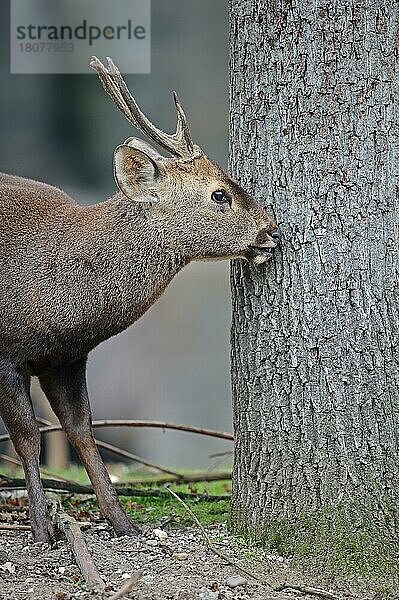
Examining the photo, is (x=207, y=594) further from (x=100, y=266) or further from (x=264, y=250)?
(x=100, y=266)

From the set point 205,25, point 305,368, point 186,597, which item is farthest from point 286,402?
point 205,25

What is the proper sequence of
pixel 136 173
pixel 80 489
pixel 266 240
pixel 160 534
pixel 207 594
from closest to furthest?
pixel 207 594, pixel 266 240, pixel 136 173, pixel 160 534, pixel 80 489

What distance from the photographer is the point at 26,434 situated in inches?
211

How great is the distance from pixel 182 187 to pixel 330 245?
82 cm

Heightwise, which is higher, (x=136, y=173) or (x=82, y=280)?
(x=136, y=173)

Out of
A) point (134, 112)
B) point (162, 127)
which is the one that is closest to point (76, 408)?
point (134, 112)

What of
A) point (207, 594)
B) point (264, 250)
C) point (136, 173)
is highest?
point (136, 173)

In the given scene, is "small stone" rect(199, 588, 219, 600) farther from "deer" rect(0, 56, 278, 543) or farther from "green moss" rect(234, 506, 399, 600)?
"deer" rect(0, 56, 278, 543)

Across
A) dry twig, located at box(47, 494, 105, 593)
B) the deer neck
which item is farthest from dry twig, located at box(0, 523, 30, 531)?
the deer neck

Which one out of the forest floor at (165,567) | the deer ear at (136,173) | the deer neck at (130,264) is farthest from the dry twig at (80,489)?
the deer ear at (136,173)

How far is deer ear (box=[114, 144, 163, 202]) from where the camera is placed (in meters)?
5.24

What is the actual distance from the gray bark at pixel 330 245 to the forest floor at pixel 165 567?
1.01 ft

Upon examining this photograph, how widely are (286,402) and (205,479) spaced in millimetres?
2157

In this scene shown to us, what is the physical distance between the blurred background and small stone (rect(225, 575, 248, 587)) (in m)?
5.50
